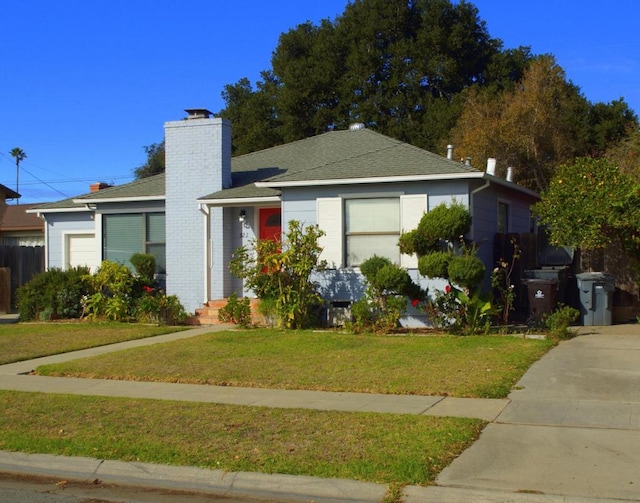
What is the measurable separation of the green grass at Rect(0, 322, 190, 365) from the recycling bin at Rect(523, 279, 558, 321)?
7348 millimetres

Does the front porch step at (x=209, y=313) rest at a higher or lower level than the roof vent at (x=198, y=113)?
lower

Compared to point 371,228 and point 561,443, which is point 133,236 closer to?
point 371,228

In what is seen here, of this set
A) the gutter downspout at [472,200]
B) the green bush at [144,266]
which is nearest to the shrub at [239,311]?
the green bush at [144,266]

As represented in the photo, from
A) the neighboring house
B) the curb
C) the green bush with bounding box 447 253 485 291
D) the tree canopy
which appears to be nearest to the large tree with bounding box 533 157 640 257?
the green bush with bounding box 447 253 485 291

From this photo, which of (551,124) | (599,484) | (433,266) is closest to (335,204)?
(433,266)

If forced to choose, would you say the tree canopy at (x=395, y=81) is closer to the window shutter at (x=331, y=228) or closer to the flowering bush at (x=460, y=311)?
the window shutter at (x=331, y=228)

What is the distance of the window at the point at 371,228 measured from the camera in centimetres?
1566

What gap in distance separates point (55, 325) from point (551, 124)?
20690 mm

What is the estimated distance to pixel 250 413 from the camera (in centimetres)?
847

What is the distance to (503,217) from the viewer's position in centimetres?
1814

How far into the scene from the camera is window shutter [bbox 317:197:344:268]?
1593cm

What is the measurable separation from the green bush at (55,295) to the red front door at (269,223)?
443cm

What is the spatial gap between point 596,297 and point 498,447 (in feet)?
29.5

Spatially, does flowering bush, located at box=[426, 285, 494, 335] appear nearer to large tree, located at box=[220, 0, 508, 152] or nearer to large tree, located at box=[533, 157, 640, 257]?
large tree, located at box=[533, 157, 640, 257]
